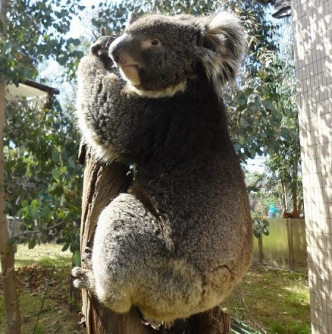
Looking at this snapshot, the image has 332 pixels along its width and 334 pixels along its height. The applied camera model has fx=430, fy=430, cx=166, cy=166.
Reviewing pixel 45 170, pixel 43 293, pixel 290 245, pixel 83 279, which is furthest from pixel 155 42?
pixel 290 245

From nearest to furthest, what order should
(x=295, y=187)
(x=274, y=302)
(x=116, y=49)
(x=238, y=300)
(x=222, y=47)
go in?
1. (x=116, y=49)
2. (x=222, y=47)
3. (x=238, y=300)
4. (x=274, y=302)
5. (x=295, y=187)

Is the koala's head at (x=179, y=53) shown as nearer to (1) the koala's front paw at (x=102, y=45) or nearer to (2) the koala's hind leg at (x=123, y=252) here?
(1) the koala's front paw at (x=102, y=45)

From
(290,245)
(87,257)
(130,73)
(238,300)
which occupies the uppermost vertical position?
(130,73)

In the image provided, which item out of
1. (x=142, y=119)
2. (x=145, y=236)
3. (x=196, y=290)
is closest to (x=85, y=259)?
(x=145, y=236)

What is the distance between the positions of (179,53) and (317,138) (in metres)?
2.50

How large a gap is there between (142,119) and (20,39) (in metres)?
2.25

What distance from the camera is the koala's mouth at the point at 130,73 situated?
2307mm

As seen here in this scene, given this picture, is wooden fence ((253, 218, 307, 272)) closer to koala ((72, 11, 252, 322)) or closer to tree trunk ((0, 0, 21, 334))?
tree trunk ((0, 0, 21, 334))

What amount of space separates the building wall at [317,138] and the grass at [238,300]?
780mm

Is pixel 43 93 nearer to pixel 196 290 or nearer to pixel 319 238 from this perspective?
pixel 319 238

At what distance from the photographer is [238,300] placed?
598cm

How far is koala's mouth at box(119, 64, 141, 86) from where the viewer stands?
7.57 feet

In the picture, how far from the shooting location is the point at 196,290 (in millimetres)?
2064

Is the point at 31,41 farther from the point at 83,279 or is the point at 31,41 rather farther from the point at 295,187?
the point at 295,187
